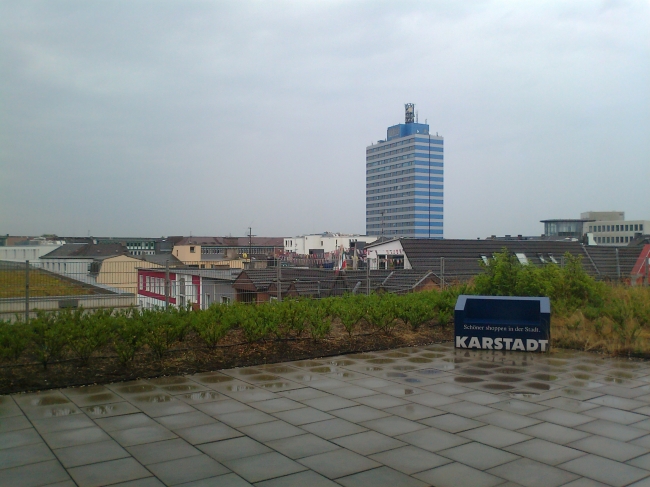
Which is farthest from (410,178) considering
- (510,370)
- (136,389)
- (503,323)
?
(136,389)

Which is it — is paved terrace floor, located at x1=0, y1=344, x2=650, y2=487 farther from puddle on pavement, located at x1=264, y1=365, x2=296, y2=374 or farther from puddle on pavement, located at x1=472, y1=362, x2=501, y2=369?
puddle on pavement, located at x1=472, y1=362, x2=501, y2=369

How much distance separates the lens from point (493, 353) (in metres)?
9.99

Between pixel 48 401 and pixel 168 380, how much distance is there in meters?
1.56

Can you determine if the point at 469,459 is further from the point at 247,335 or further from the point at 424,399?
the point at 247,335

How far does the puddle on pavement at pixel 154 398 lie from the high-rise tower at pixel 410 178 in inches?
5541

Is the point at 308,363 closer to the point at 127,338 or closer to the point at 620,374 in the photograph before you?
the point at 127,338

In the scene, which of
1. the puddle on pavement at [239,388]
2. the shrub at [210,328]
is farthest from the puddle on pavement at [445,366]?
the shrub at [210,328]

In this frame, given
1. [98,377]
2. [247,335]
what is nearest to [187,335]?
[247,335]

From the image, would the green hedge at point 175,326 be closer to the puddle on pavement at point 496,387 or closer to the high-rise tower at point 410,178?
the puddle on pavement at point 496,387

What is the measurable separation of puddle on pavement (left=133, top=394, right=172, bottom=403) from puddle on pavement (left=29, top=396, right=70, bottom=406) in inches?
31.7

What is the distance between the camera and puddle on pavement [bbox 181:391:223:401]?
679 cm

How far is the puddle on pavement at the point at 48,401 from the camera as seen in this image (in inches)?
255

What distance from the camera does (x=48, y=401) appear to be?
21.6 feet

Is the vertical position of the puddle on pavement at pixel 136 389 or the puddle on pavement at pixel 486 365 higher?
the puddle on pavement at pixel 136 389
